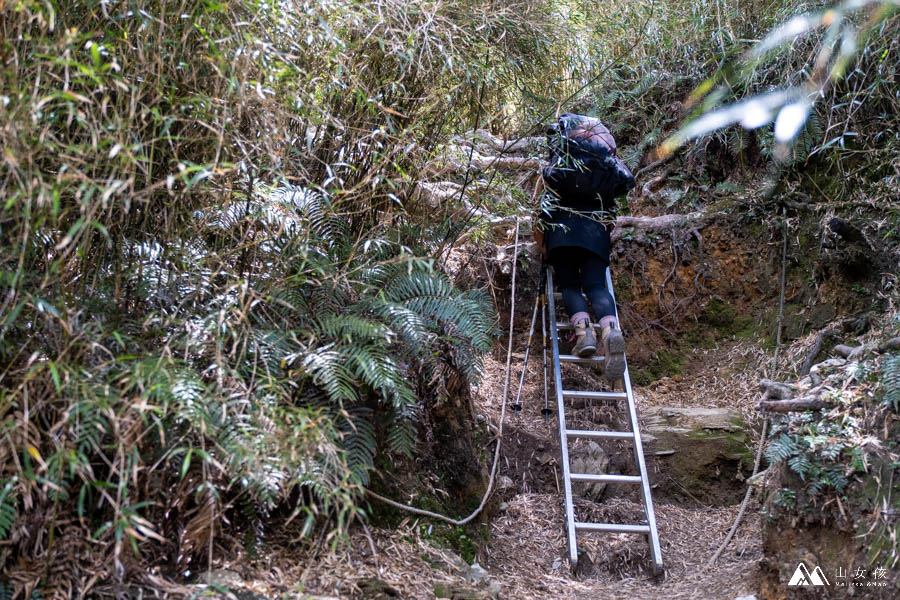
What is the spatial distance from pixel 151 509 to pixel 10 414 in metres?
0.54

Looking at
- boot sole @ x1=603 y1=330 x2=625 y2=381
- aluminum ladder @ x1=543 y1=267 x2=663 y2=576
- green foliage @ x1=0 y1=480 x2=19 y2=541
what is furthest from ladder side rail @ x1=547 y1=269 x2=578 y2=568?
green foliage @ x1=0 y1=480 x2=19 y2=541

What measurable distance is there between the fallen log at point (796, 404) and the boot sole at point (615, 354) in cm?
112

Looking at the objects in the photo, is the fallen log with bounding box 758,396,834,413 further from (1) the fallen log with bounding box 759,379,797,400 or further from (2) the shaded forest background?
(2) the shaded forest background

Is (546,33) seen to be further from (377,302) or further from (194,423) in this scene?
(194,423)

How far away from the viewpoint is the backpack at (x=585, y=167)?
436 centimetres

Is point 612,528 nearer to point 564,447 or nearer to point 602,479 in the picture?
point 602,479

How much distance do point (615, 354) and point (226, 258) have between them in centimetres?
255

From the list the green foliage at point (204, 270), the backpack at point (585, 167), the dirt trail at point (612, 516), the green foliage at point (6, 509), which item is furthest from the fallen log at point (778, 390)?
the green foliage at point (6, 509)

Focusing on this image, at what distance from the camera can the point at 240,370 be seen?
2490 mm

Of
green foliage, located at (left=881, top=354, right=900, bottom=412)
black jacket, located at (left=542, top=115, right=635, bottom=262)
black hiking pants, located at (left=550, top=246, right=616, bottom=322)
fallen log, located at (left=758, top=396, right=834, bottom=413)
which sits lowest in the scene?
fallen log, located at (left=758, top=396, right=834, bottom=413)

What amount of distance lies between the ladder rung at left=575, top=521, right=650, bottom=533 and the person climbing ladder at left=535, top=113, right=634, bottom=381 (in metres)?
0.97

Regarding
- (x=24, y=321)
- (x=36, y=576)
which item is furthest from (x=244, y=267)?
(x=36, y=576)

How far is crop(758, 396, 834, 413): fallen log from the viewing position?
319 centimetres

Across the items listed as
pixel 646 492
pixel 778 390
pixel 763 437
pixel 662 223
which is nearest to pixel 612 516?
pixel 646 492
